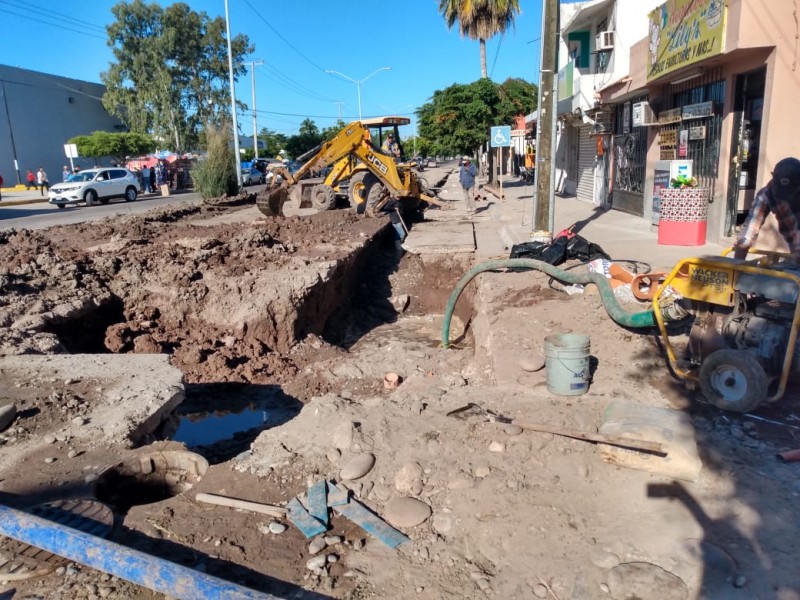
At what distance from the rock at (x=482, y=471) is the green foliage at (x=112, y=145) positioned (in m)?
42.7

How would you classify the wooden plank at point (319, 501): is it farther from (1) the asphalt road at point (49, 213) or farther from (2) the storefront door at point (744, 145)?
(1) the asphalt road at point (49, 213)

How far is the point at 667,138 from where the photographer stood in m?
13.6

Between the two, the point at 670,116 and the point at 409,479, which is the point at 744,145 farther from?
the point at 409,479

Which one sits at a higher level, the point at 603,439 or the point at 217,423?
the point at 603,439

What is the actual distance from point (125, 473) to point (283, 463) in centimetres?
111

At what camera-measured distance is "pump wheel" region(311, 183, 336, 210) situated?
57.0 ft

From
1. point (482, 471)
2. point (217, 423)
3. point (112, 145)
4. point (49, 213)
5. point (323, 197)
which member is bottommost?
point (217, 423)

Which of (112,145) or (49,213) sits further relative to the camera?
(112,145)

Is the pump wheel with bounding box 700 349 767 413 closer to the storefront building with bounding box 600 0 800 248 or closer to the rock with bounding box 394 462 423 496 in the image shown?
the rock with bounding box 394 462 423 496

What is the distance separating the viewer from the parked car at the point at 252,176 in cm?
3881

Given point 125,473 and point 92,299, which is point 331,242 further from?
point 125,473

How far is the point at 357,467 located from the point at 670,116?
1223 centimetres

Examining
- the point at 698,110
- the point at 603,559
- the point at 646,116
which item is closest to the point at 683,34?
the point at 698,110

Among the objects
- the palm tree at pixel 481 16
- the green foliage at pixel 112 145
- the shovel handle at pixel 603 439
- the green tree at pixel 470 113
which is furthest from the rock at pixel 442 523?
the green foliage at pixel 112 145
